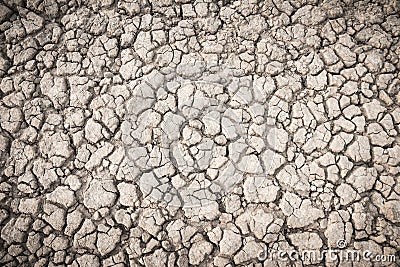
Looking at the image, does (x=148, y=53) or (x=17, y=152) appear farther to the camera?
(x=148, y=53)

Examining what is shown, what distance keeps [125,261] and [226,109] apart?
1.07 metres

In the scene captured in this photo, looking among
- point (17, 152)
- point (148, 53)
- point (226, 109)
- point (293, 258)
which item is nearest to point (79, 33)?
point (148, 53)

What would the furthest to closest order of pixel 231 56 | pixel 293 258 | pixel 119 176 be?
1. pixel 231 56
2. pixel 119 176
3. pixel 293 258

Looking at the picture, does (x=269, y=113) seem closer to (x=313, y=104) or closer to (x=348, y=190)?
(x=313, y=104)

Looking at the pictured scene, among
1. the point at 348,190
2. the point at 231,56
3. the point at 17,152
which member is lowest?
the point at 348,190

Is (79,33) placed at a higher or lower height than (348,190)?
higher

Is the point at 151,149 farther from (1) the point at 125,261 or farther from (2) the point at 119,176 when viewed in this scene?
(1) the point at 125,261

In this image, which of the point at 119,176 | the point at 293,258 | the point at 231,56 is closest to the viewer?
the point at 293,258

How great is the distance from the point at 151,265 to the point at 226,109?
1.01 metres

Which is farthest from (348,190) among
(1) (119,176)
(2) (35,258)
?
(2) (35,258)

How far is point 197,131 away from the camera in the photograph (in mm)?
2463

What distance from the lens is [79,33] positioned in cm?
272

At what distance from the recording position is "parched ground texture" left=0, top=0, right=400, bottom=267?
2.23 meters

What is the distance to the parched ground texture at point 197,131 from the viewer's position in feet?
7.33
